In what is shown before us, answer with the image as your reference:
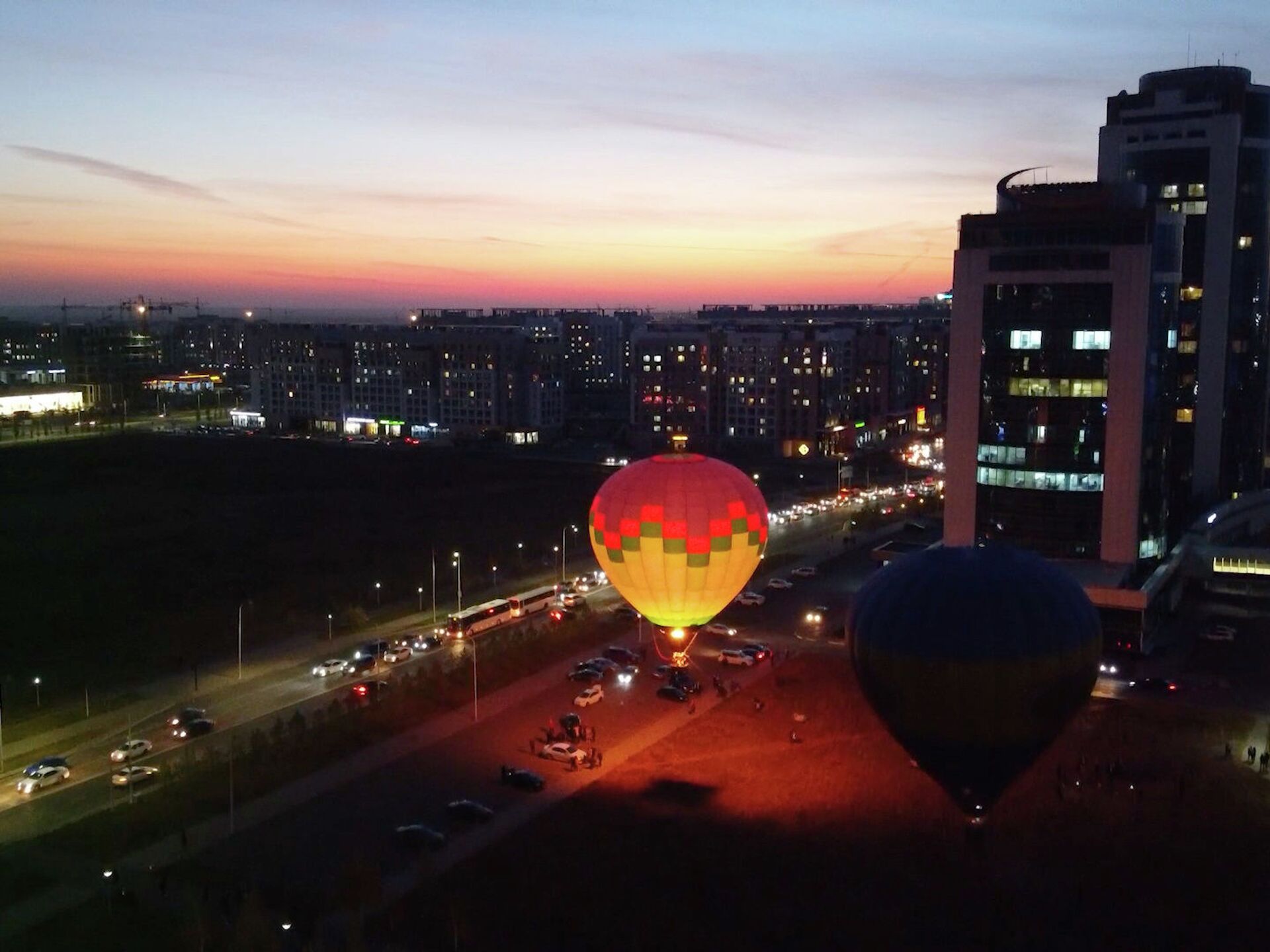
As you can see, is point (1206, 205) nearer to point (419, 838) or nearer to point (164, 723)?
point (419, 838)

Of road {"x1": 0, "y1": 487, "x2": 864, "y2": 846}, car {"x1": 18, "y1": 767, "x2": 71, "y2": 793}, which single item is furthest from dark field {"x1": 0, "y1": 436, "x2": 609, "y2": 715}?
car {"x1": 18, "y1": 767, "x2": 71, "y2": 793}

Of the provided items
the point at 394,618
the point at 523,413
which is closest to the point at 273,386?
the point at 523,413

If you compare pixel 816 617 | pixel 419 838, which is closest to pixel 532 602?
pixel 816 617

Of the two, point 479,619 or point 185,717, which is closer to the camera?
point 185,717

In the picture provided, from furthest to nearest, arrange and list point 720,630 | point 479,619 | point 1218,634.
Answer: point 479,619 < point 720,630 < point 1218,634

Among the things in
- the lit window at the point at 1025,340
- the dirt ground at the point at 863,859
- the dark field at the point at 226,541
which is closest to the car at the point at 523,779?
the dirt ground at the point at 863,859

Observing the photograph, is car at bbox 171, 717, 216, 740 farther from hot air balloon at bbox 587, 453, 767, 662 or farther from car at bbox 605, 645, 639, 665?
car at bbox 605, 645, 639, 665
